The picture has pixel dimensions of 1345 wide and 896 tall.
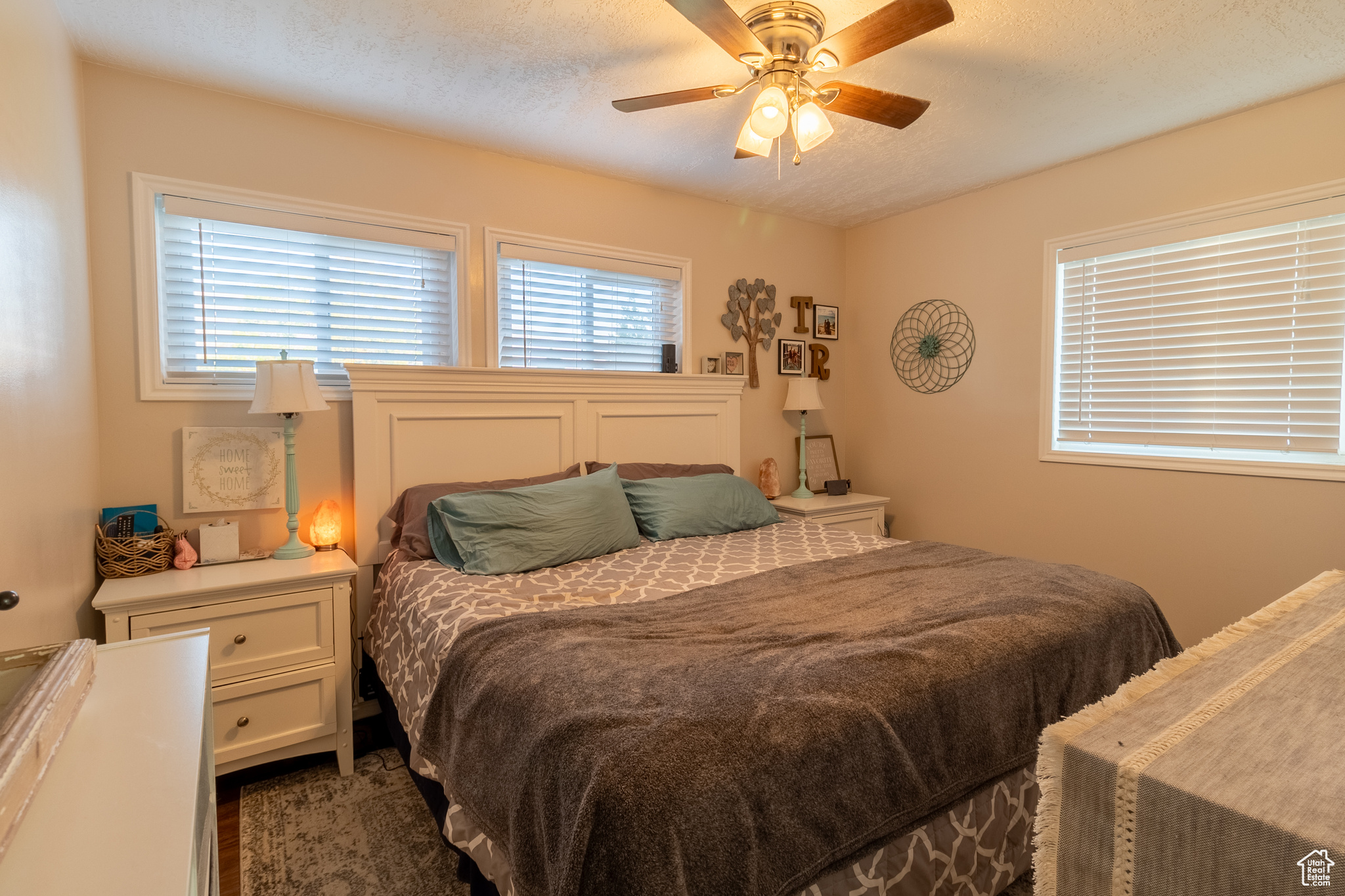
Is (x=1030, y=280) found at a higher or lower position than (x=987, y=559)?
higher

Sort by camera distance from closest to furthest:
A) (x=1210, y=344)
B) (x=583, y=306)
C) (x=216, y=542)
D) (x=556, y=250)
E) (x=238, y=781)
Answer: (x=238, y=781) < (x=216, y=542) < (x=1210, y=344) < (x=556, y=250) < (x=583, y=306)

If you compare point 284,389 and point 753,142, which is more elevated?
point 753,142

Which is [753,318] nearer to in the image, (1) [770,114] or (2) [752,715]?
(1) [770,114]

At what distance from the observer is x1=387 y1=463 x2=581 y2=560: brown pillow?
8.16 ft

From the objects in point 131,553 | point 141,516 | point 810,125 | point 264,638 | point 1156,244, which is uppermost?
point 810,125

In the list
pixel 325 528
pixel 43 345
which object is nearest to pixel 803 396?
pixel 325 528

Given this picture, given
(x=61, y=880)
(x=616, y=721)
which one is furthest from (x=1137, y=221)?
(x=61, y=880)

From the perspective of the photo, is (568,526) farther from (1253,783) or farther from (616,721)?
(1253,783)

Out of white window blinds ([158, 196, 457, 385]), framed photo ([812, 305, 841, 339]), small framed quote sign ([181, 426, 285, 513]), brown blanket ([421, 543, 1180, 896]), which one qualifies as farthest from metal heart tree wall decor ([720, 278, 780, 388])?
small framed quote sign ([181, 426, 285, 513])

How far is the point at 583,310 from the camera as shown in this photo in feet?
11.1

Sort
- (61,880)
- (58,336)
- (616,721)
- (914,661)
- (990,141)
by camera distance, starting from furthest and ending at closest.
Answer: (990,141) → (58,336) → (914,661) → (616,721) → (61,880)

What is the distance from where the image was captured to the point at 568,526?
2447 millimetres

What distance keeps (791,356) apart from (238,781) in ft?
11.0

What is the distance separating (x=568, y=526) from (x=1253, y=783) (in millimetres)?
2156
